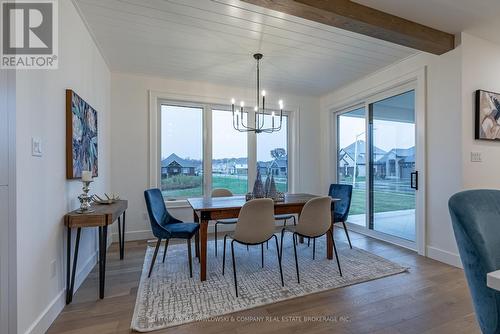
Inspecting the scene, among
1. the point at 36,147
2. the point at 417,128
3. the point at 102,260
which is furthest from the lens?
the point at 417,128

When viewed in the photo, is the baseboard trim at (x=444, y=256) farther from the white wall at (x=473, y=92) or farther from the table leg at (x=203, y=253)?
the table leg at (x=203, y=253)

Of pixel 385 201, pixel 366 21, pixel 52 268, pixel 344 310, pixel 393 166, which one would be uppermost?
pixel 366 21

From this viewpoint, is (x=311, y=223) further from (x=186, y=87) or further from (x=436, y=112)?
(x=186, y=87)

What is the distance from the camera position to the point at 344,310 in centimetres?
191

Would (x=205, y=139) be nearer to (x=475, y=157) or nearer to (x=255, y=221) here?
(x=255, y=221)

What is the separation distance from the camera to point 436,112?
9.53 ft

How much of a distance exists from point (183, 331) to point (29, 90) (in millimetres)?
1832

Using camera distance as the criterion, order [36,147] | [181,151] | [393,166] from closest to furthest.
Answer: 1. [36,147]
2. [393,166]
3. [181,151]

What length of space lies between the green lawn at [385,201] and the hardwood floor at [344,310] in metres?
1.06

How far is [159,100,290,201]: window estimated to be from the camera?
4.09 m


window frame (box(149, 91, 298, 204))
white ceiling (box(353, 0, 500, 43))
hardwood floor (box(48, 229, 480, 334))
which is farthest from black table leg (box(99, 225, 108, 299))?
white ceiling (box(353, 0, 500, 43))

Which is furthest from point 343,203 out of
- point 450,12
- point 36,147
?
point 36,147

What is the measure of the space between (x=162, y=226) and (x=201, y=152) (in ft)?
6.04

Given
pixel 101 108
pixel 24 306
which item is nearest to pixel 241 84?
pixel 101 108
